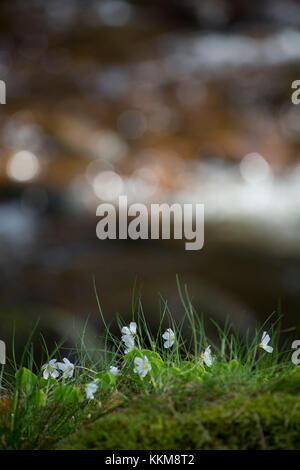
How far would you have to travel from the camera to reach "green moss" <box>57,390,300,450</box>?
117cm

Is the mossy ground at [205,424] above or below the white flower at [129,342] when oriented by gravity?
below

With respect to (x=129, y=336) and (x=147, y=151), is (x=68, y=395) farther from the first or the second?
(x=147, y=151)

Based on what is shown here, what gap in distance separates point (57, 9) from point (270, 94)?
1.99m

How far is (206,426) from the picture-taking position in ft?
3.93

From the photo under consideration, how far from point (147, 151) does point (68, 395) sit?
3.11 m

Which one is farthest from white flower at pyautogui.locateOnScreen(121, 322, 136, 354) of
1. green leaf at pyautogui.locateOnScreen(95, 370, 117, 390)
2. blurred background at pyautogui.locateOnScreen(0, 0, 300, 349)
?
blurred background at pyautogui.locateOnScreen(0, 0, 300, 349)

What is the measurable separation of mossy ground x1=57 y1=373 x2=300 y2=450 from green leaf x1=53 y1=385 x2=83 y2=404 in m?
0.12

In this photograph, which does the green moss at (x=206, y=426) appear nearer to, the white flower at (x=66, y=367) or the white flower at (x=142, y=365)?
the white flower at (x=142, y=365)

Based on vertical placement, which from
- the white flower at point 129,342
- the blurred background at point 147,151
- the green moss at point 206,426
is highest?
the blurred background at point 147,151

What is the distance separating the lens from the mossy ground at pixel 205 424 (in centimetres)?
117

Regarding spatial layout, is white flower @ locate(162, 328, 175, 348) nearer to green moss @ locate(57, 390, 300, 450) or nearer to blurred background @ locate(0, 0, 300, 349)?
green moss @ locate(57, 390, 300, 450)

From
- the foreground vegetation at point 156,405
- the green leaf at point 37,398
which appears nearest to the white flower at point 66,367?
the foreground vegetation at point 156,405

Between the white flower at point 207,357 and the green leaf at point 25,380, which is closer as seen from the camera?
the green leaf at point 25,380

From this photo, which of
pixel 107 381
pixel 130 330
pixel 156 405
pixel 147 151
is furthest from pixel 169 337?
pixel 147 151
